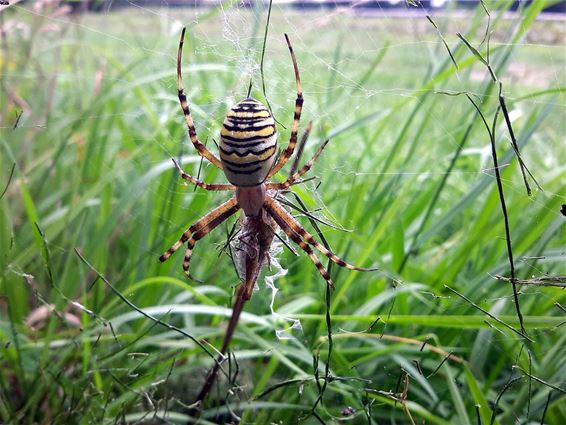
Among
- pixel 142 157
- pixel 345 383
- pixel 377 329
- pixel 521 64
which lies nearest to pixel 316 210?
pixel 377 329

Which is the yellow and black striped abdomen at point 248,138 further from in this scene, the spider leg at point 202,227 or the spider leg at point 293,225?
the spider leg at point 202,227

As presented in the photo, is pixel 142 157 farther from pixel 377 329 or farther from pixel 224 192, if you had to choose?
pixel 377 329

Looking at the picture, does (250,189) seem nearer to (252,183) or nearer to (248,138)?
(252,183)

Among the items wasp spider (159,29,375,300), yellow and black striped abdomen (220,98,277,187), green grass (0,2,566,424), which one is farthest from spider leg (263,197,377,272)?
yellow and black striped abdomen (220,98,277,187)

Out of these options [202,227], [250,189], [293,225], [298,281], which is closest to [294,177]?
[250,189]

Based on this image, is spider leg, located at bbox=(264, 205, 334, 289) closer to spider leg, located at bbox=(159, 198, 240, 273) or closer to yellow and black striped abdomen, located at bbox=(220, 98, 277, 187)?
spider leg, located at bbox=(159, 198, 240, 273)


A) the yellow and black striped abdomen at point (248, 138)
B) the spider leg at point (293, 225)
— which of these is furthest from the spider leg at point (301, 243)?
the yellow and black striped abdomen at point (248, 138)
